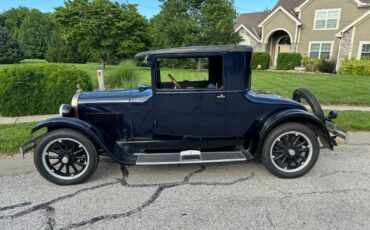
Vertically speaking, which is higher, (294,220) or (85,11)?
(85,11)

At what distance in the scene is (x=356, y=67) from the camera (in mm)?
17812

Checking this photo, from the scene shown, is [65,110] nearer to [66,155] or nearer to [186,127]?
[66,155]

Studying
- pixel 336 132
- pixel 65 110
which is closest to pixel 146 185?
pixel 65 110

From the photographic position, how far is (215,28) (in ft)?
71.7

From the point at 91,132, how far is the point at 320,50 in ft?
79.2

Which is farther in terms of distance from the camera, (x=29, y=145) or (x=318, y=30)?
(x=318, y=30)

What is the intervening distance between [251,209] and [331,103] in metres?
6.50

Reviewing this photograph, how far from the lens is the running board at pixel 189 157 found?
3.35 meters

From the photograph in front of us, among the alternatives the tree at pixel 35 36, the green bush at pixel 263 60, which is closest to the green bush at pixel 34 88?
the green bush at pixel 263 60

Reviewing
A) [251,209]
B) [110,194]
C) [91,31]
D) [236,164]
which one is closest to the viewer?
[251,209]

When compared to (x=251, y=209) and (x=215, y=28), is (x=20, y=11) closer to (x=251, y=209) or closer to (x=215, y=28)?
(x=215, y=28)

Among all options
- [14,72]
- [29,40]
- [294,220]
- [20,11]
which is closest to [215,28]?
[14,72]

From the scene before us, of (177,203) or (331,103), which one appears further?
(331,103)

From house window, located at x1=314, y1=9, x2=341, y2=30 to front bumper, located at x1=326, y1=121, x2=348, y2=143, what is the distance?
22088 millimetres
